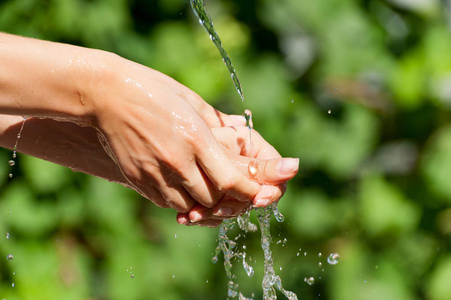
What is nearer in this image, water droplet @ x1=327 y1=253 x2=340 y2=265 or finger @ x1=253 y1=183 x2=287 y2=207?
finger @ x1=253 y1=183 x2=287 y2=207

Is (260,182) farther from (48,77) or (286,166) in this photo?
(48,77)

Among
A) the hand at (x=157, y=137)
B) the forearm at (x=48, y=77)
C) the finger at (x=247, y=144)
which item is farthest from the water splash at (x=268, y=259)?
the forearm at (x=48, y=77)

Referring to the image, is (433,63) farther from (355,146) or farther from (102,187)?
(102,187)

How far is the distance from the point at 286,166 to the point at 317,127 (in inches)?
26.1

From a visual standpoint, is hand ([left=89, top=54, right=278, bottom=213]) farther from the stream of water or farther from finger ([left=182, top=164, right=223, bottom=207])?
the stream of water

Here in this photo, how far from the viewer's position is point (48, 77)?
39.8 inches

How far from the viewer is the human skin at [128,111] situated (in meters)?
1.00

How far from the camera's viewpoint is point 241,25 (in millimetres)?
1721

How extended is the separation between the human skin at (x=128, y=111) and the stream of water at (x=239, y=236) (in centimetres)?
23

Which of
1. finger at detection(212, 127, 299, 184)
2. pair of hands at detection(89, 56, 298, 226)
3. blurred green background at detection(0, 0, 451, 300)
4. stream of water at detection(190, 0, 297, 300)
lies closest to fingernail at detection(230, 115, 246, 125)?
stream of water at detection(190, 0, 297, 300)

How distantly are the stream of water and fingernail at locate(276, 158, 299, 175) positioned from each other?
0.14 meters

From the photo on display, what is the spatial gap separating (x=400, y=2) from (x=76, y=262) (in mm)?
1145

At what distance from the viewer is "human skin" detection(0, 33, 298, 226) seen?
3.28 ft

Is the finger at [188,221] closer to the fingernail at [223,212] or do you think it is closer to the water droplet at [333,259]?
the fingernail at [223,212]
